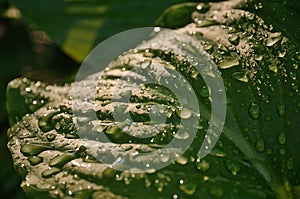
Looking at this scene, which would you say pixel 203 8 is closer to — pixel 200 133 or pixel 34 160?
pixel 200 133

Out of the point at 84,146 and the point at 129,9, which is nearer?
the point at 84,146

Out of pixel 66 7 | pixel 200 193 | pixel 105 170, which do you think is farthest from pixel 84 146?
pixel 66 7

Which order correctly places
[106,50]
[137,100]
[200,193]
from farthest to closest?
1. [106,50]
2. [137,100]
3. [200,193]

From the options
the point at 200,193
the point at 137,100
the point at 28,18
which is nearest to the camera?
the point at 200,193

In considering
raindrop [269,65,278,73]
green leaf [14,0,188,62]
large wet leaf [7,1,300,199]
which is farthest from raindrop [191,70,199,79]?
green leaf [14,0,188,62]

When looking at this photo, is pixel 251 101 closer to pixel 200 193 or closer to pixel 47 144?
pixel 200 193

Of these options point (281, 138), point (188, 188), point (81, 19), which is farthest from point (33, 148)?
point (81, 19)
